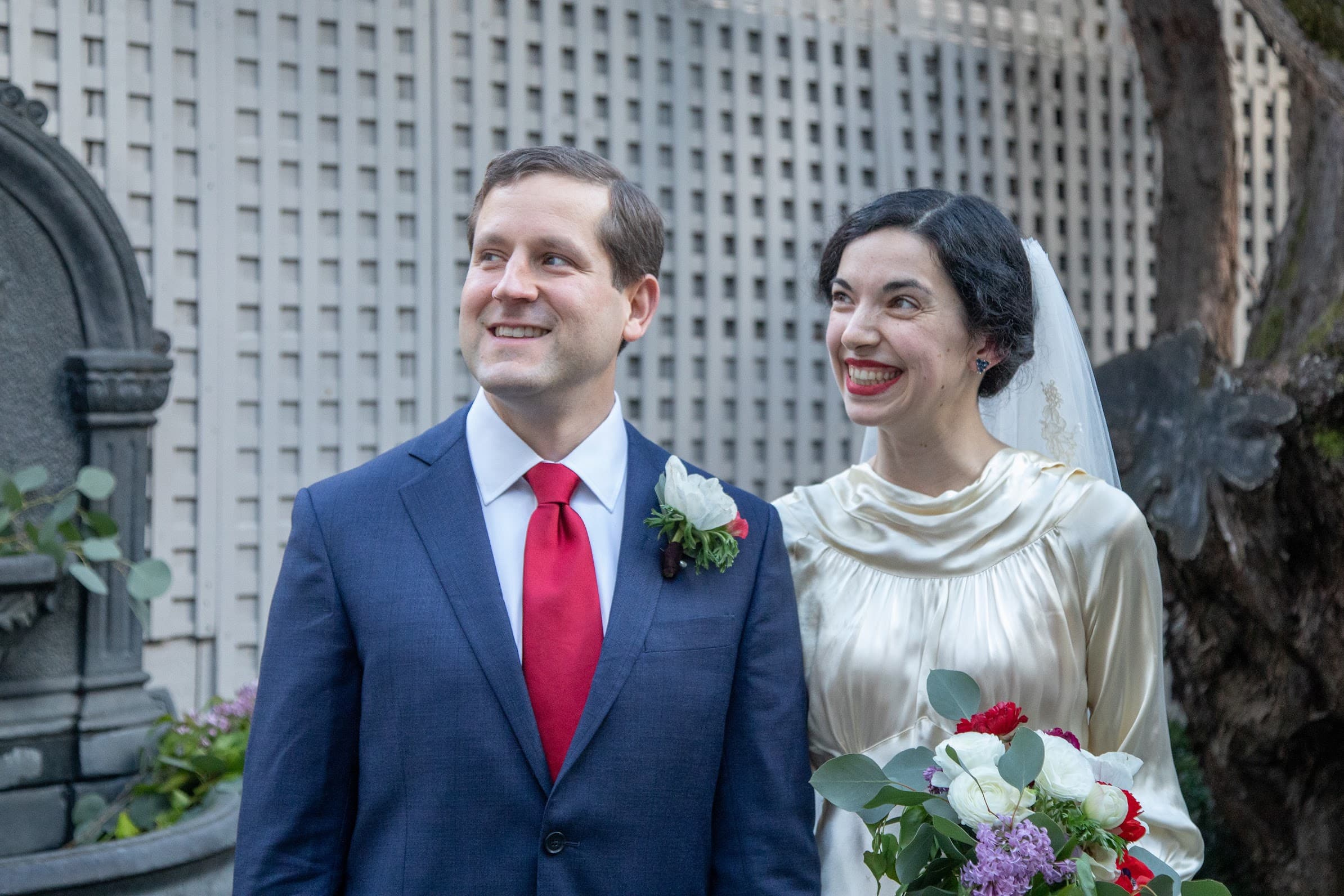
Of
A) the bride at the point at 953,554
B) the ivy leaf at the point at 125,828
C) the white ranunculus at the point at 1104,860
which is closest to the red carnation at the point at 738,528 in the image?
the bride at the point at 953,554

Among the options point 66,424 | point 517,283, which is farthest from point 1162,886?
point 66,424

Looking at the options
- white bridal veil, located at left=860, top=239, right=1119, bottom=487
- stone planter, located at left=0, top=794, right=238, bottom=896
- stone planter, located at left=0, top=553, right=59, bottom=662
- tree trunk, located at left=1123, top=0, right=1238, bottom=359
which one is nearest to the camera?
white bridal veil, located at left=860, top=239, right=1119, bottom=487

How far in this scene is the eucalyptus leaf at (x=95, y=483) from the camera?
3.42 meters

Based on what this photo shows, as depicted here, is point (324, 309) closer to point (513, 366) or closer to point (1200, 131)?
point (513, 366)

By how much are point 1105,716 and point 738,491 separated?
663 millimetres

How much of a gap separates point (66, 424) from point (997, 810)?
290 centimetres

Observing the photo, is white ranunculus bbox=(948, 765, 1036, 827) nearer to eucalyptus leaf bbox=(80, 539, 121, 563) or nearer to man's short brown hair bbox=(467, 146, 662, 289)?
man's short brown hair bbox=(467, 146, 662, 289)

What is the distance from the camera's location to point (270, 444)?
394 centimetres

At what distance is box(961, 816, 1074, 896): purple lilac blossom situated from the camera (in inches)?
59.2

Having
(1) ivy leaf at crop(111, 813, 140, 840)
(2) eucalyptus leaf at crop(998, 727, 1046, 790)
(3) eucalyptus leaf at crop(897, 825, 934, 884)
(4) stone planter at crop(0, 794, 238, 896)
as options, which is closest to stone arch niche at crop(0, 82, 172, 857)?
(1) ivy leaf at crop(111, 813, 140, 840)

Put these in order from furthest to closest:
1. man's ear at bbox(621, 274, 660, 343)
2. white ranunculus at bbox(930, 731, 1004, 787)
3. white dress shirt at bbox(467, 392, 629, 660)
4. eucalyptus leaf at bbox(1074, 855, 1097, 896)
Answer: man's ear at bbox(621, 274, 660, 343), white dress shirt at bbox(467, 392, 629, 660), white ranunculus at bbox(930, 731, 1004, 787), eucalyptus leaf at bbox(1074, 855, 1097, 896)

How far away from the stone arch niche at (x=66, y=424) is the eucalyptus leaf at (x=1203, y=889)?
9.36 feet

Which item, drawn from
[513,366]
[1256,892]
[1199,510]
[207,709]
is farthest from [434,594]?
[1256,892]

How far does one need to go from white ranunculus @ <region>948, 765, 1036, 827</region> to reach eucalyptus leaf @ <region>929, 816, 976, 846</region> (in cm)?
1
